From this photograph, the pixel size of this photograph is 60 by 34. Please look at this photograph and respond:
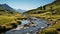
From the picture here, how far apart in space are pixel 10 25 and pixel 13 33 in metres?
21.5

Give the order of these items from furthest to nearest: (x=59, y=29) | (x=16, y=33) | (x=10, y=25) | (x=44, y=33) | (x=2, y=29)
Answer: (x=10, y=25) < (x=2, y=29) < (x=16, y=33) < (x=59, y=29) < (x=44, y=33)

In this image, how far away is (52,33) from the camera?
2694 inches

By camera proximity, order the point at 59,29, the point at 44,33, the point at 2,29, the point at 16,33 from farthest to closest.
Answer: the point at 2,29 → the point at 16,33 → the point at 59,29 → the point at 44,33

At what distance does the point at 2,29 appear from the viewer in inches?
4001

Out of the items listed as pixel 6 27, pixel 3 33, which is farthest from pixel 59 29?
pixel 6 27

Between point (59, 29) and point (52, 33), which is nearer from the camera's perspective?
point (52, 33)

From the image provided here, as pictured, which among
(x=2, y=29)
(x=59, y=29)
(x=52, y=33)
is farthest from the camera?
(x=2, y=29)

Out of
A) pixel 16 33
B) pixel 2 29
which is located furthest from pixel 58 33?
pixel 2 29

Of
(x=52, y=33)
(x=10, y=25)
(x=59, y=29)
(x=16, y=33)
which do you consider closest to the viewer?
(x=52, y=33)

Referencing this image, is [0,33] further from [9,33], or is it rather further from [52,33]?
[52,33]

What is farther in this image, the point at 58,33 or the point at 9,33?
the point at 9,33

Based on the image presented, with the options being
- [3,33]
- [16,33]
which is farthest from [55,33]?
[3,33]

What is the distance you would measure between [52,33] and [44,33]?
17.8ft

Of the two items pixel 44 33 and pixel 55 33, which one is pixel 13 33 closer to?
pixel 44 33
